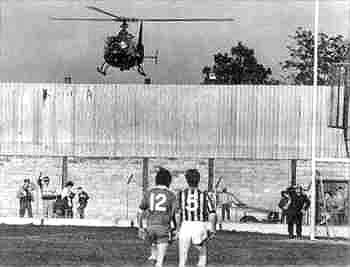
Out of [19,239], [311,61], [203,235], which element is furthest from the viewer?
[311,61]

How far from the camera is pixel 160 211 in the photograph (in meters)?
15.3

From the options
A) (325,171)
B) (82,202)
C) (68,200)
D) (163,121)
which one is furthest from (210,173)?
(68,200)

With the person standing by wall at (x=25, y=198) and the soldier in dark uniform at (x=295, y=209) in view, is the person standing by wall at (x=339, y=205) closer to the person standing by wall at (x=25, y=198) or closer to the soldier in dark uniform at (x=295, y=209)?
the soldier in dark uniform at (x=295, y=209)

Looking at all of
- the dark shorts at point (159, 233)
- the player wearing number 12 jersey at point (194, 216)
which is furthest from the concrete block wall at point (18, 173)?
the player wearing number 12 jersey at point (194, 216)

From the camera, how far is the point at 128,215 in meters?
47.1

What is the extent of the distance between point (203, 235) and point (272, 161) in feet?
108

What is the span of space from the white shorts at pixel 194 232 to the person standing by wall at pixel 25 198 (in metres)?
29.8

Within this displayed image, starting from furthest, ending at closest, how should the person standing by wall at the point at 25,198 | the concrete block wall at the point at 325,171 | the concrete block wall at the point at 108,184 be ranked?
the concrete block wall at the point at 108,184 < the concrete block wall at the point at 325,171 < the person standing by wall at the point at 25,198

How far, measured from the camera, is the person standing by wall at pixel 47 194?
46719 mm

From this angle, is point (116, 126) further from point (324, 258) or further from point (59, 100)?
point (324, 258)

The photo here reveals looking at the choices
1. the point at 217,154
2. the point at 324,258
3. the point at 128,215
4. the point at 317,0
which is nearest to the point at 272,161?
the point at 217,154

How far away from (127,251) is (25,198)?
77.8 feet

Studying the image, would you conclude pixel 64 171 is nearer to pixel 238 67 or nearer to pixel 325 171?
pixel 325 171

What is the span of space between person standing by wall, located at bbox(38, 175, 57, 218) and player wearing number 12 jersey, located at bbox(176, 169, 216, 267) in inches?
1225
